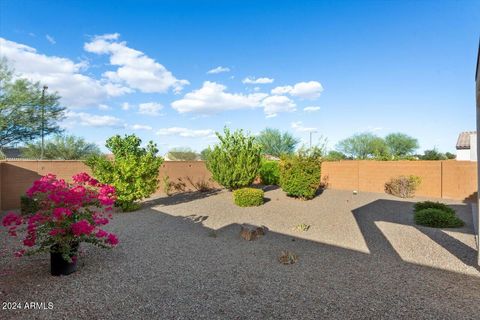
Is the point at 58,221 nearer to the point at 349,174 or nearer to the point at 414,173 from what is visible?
the point at 349,174

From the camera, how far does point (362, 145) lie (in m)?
40.4

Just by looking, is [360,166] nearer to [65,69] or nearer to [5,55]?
[65,69]

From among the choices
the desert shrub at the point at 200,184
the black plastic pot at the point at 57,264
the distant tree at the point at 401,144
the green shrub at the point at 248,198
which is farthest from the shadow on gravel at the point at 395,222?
the distant tree at the point at 401,144

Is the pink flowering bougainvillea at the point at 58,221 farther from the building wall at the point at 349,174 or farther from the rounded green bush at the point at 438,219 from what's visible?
the rounded green bush at the point at 438,219

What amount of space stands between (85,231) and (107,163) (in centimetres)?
648

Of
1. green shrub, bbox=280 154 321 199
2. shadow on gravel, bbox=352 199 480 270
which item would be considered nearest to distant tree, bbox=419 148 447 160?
shadow on gravel, bbox=352 199 480 270

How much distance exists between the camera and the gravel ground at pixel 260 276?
344 cm

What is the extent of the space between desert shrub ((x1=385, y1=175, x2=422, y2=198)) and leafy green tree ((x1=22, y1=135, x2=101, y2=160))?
21956 mm

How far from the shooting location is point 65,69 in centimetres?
1552

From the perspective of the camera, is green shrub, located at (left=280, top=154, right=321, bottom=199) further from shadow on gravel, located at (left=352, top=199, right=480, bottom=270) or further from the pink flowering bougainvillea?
the pink flowering bougainvillea

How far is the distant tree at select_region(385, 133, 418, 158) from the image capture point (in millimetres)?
38031

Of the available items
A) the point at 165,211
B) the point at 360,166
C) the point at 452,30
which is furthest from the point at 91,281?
the point at 360,166

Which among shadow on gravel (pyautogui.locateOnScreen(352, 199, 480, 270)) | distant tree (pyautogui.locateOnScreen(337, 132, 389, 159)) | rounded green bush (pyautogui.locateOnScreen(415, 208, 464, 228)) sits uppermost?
distant tree (pyautogui.locateOnScreen(337, 132, 389, 159))

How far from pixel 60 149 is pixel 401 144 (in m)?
41.8
